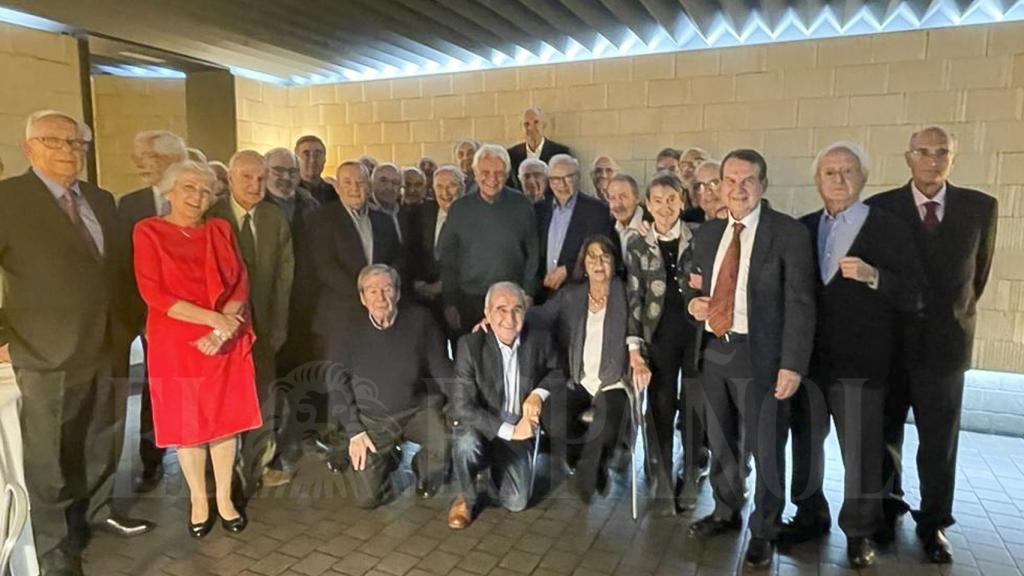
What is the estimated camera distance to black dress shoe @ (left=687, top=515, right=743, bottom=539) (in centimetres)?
279

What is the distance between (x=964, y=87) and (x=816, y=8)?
1.24 m

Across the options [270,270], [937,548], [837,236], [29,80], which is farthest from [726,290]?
[29,80]

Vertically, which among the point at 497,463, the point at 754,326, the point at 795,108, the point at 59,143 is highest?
the point at 795,108

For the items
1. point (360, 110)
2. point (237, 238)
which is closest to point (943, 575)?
point (237, 238)

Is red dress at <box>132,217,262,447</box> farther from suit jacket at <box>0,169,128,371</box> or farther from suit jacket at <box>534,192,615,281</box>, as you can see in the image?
suit jacket at <box>534,192,615,281</box>

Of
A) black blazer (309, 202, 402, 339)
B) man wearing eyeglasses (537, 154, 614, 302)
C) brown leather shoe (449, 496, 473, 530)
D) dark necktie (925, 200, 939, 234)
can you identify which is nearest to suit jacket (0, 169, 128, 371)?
black blazer (309, 202, 402, 339)

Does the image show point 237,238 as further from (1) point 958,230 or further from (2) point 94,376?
(1) point 958,230

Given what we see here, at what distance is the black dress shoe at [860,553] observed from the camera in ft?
8.38

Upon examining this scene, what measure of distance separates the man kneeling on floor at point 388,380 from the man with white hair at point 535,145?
2.48m

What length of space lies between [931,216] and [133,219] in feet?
10.9

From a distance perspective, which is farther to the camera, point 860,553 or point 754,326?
point 860,553

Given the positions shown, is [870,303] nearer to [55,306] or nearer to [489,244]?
[489,244]

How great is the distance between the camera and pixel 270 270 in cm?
311

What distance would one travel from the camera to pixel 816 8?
450 cm
